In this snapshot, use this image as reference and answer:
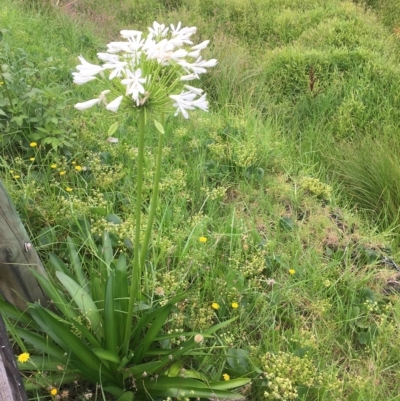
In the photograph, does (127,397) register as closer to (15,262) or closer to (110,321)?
(110,321)

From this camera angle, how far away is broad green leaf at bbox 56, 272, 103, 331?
1722mm

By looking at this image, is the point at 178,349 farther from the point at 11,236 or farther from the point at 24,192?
the point at 24,192

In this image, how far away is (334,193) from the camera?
3.24m

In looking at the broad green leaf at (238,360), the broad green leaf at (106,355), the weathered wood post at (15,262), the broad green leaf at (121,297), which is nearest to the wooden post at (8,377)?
the broad green leaf at (106,355)

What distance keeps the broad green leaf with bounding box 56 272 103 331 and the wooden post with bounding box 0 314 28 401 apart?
513mm

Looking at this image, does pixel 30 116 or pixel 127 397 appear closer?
pixel 127 397

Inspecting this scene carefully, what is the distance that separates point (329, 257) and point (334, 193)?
0.74 metres

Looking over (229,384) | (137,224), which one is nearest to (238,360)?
(229,384)

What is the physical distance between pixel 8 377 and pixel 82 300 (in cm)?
57

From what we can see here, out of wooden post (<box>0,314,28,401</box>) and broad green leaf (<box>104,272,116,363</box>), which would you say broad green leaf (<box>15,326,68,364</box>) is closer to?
broad green leaf (<box>104,272,116,363</box>)

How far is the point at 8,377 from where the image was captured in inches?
44.6

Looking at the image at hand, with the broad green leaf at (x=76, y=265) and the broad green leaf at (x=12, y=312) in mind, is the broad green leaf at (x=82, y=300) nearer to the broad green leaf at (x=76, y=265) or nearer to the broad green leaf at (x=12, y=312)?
the broad green leaf at (x=76, y=265)

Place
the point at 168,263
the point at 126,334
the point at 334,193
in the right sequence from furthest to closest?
the point at 334,193
the point at 168,263
the point at 126,334

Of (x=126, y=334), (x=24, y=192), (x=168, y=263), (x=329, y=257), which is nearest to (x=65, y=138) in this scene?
(x=24, y=192)
